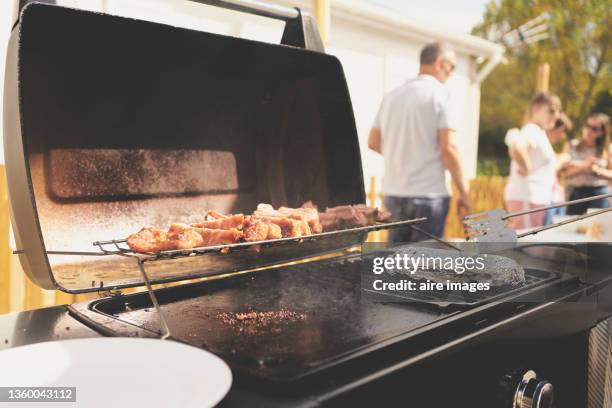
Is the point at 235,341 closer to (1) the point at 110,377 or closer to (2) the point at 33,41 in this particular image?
(1) the point at 110,377

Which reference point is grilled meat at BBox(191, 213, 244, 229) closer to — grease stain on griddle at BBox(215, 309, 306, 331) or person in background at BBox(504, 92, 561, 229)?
grease stain on griddle at BBox(215, 309, 306, 331)

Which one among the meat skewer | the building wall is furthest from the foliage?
the meat skewer

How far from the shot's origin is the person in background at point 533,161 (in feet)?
14.2

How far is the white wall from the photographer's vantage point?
4758 mm

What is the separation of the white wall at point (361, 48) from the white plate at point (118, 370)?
3975 millimetres

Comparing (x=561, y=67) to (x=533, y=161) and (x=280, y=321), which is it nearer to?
(x=533, y=161)

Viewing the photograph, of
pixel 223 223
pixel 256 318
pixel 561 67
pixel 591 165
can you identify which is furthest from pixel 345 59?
pixel 561 67

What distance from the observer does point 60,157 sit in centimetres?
137

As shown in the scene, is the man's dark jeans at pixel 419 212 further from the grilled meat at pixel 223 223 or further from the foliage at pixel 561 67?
the foliage at pixel 561 67

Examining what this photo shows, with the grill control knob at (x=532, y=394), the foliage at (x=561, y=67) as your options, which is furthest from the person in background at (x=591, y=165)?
the foliage at (x=561, y=67)

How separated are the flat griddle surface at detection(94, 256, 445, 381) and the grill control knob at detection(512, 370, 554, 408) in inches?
8.6

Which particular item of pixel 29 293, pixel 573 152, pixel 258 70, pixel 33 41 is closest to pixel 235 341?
pixel 33 41

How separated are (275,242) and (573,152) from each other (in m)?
5.40

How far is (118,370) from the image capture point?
0.83m
